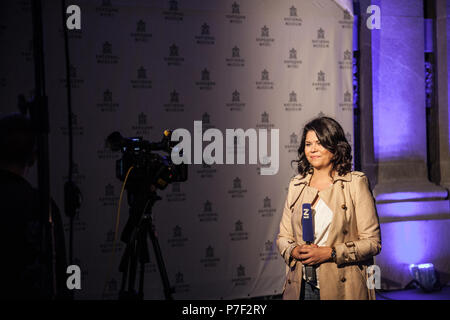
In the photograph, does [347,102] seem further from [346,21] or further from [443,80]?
[443,80]

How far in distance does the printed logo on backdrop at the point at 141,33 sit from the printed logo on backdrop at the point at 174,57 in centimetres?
25

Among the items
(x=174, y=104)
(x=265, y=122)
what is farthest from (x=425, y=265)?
(x=174, y=104)

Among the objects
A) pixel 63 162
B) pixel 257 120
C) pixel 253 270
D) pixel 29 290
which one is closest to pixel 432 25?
pixel 257 120

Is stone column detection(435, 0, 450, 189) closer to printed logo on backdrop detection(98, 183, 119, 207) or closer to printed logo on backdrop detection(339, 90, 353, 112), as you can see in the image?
printed logo on backdrop detection(339, 90, 353, 112)

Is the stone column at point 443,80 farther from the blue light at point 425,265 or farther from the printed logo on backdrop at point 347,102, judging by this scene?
the printed logo on backdrop at point 347,102

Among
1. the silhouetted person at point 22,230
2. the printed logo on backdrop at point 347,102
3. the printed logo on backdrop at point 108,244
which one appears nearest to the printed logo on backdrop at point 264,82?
the printed logo on backdrop at point 347,102

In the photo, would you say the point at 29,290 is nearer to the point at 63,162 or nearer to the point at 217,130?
the point at 63,162

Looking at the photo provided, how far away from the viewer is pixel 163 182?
2719 mm

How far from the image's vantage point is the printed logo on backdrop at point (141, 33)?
3.99 meters

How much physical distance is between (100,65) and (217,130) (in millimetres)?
1268

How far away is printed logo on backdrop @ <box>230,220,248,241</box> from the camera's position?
418 cm

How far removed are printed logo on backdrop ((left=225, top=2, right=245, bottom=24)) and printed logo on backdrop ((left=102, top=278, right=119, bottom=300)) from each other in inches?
110
